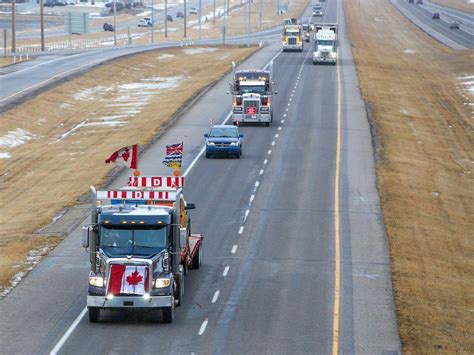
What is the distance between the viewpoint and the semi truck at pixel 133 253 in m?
26.6

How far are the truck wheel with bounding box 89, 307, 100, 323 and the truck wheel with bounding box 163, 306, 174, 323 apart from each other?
162 centimetres

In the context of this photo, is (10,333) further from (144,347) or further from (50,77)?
(50,77)

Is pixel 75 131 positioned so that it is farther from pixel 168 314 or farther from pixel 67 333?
pixel 67 333

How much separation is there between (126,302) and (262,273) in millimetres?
8034

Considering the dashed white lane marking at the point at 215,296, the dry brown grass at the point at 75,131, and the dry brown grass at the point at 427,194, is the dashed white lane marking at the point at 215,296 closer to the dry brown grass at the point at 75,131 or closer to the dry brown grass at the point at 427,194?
the dry brown grass at the point at 427,194

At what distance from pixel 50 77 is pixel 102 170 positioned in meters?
48.5

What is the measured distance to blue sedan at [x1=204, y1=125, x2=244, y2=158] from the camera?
56.6 metres

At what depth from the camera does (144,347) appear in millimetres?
25531

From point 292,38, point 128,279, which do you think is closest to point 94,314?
point 128,279

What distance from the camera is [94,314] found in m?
27.2

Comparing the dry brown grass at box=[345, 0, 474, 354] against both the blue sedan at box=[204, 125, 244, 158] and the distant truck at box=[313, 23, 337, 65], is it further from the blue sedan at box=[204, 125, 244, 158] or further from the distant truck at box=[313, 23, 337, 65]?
the blue sedan at box=[204, 125, 244, 158]

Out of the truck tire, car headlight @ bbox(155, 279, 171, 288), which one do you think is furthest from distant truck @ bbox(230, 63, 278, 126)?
car headlight @ bbox(155, 279, 171, 288)

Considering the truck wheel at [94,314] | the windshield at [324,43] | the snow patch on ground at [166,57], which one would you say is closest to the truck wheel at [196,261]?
the truck wheel at [94,314]

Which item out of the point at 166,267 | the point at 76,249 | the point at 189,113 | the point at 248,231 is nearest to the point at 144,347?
the point at 166,267
